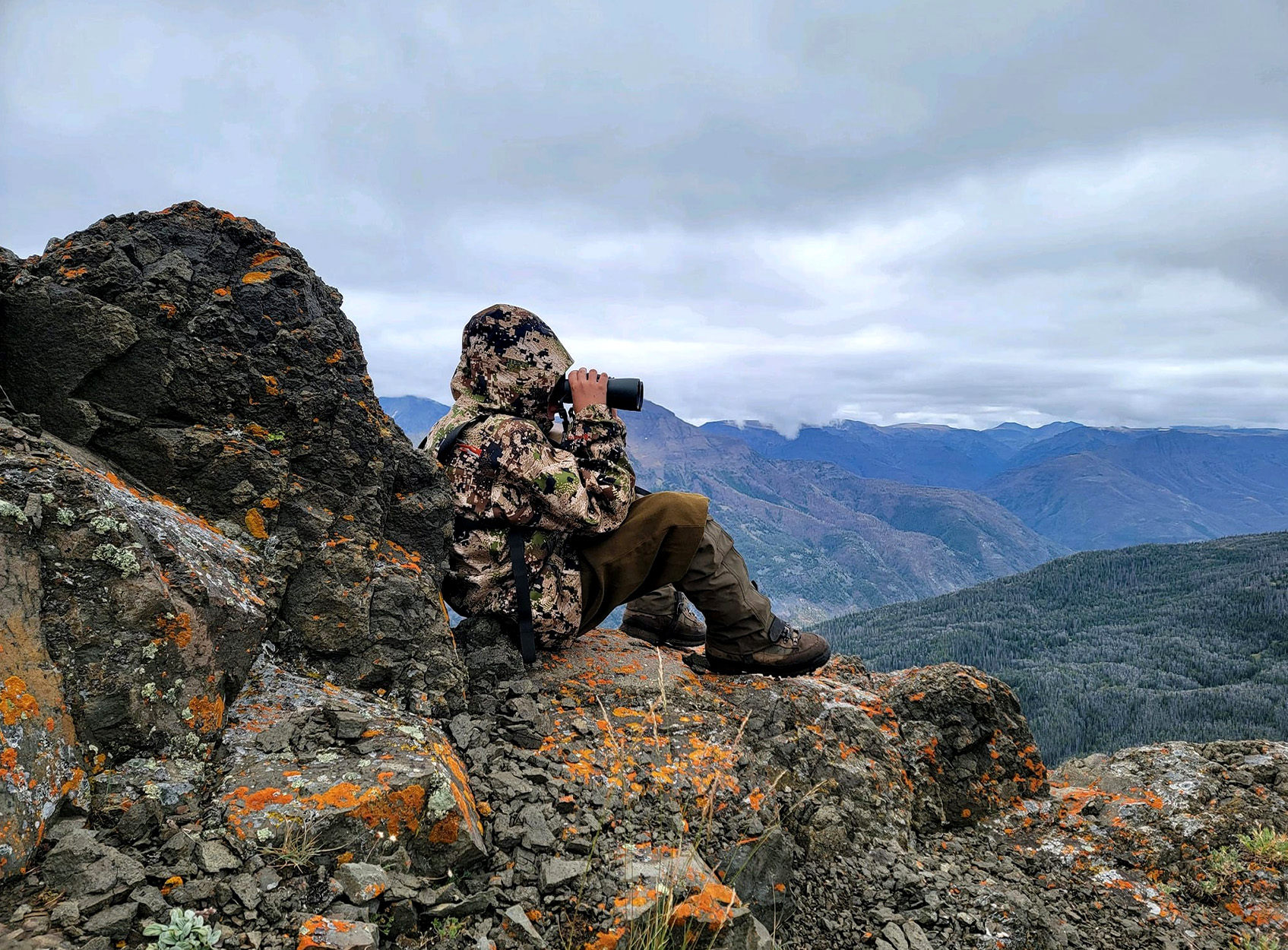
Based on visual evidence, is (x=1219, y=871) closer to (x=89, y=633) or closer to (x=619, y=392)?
(x=619, y=392)

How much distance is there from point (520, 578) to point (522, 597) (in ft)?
0.57

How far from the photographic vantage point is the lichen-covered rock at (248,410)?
4359 millimetres

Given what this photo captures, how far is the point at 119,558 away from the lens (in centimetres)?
336

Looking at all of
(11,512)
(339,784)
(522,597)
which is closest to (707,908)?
(339,784)

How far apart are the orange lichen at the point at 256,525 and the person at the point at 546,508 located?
155cm

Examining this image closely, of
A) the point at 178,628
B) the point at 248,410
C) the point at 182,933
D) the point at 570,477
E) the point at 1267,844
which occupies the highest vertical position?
the point at 248,410

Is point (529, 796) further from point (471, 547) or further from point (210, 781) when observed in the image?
point (471, 547)

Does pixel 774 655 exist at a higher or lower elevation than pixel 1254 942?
higher

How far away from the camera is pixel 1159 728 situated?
4705 inches

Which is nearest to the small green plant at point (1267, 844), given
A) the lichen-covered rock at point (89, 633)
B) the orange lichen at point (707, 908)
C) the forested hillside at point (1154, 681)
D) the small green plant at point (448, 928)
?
the orange lichen at point (707, 908)

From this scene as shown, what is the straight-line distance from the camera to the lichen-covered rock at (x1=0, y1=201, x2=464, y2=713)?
436 cm

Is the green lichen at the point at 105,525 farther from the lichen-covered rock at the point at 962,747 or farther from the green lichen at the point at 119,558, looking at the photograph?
the lichen-covered rock at the point at 962,747

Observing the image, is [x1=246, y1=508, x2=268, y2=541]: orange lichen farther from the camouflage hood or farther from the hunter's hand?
the hunter's hand

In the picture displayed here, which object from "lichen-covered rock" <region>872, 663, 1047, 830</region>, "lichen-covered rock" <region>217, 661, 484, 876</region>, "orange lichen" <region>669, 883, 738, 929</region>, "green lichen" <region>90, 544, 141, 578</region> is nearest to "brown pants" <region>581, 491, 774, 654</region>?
"lichen-covered rock" <region>872, 663, 1047, 830</region>
